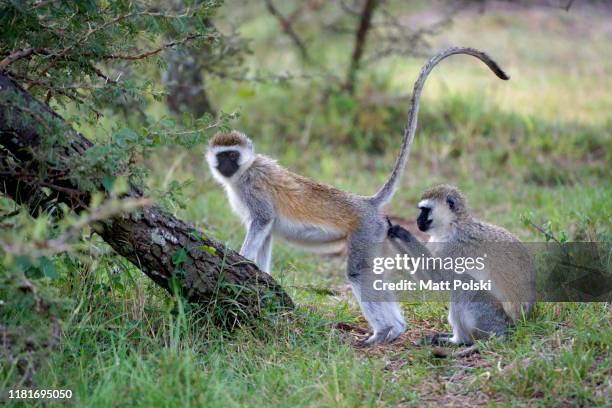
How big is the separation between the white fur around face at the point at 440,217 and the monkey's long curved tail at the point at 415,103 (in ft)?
1.36

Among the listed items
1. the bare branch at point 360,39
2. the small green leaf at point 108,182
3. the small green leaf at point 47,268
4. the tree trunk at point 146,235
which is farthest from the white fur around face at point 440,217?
the bare branch at point 360,39

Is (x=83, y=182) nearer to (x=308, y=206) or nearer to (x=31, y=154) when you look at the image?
(x=31, y=154)

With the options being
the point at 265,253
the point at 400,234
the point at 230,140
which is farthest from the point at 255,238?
the point at 400,234

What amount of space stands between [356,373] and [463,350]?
0.88 meters

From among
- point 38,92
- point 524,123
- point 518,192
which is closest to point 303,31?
point 524,123

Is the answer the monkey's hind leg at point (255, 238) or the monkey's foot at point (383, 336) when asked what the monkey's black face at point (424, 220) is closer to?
the monkey's foot at point (383, 336)

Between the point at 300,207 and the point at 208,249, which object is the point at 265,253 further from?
the point at 208,249

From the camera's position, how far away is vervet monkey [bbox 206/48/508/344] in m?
5.33

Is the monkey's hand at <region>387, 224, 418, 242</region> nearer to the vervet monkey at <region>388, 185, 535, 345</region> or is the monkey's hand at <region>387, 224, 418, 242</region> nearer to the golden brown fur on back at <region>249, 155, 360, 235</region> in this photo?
the vervet monkey at <region>388, 185, 535, 345</region>

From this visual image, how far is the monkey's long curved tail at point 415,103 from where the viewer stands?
4.95 m

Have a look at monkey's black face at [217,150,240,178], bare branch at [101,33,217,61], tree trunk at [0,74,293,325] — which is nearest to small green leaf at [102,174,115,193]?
tree trunk at [0,74,293,325]

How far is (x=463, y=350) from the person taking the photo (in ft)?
15.1

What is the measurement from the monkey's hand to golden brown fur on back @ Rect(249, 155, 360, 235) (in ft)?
0.88

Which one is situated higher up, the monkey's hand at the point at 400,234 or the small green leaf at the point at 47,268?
the monkey's hand at the point at 400,234
